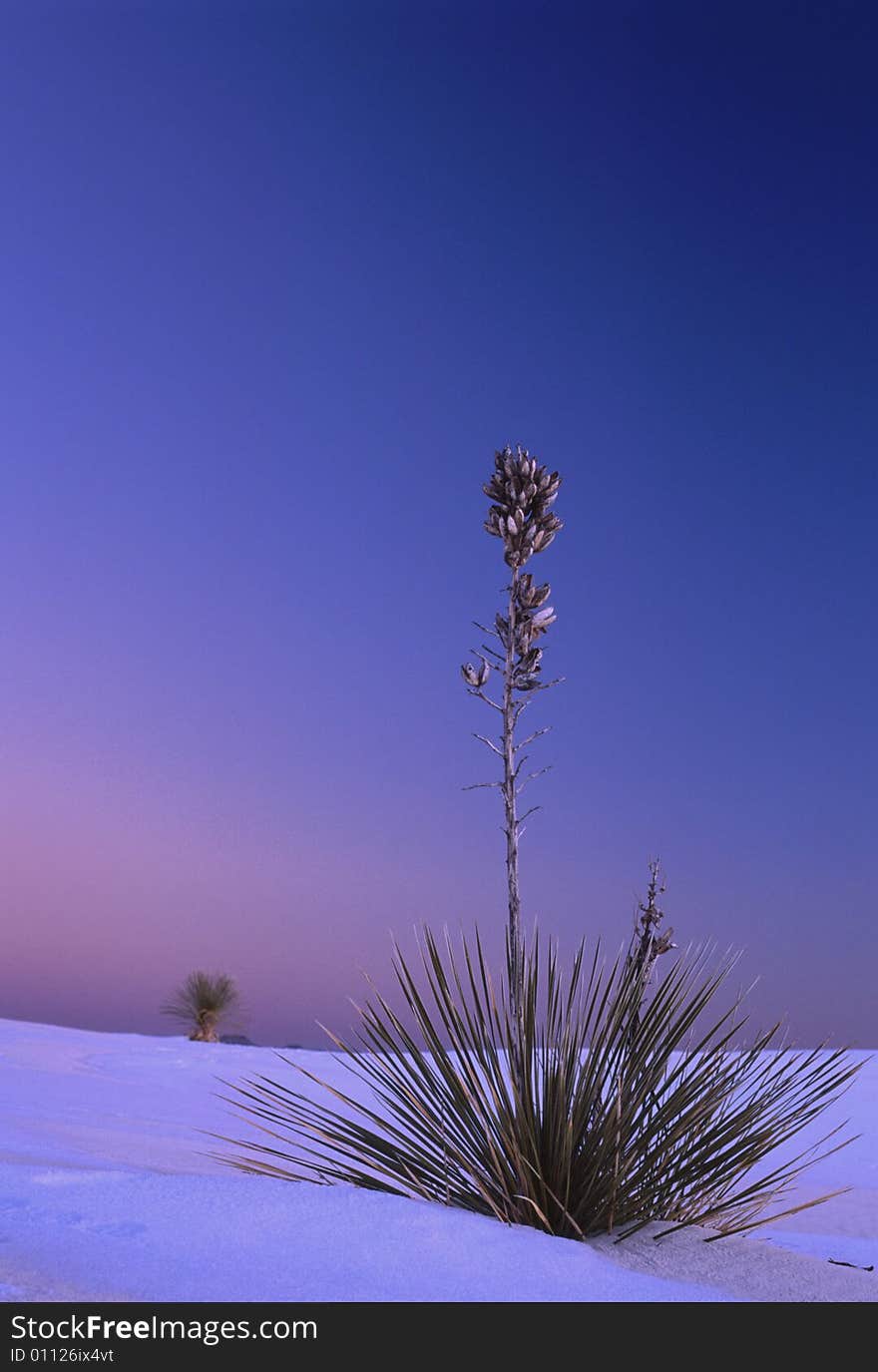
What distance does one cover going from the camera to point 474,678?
10.5 ft

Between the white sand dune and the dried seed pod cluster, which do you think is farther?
the dried seed pod cluster

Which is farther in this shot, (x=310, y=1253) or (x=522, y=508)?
(x=522, y=508)

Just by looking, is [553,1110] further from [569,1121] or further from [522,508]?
[522,508]

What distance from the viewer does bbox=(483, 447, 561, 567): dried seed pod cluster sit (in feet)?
11.3

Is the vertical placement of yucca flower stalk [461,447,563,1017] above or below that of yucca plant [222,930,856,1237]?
above

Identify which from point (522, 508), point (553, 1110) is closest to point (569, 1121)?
point (553, 1110)

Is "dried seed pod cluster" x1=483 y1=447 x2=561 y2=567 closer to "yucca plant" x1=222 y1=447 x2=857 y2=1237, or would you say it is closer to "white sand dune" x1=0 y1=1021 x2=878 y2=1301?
"yucca plant" x1=222 y1=447 x2=857 y2=1237

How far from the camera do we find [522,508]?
345 cm

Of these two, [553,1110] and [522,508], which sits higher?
[522,508]

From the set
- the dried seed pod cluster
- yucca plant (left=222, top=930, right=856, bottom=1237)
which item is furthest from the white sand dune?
the dried seed pod cluster

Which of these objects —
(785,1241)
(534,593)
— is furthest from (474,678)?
(785,1241)
